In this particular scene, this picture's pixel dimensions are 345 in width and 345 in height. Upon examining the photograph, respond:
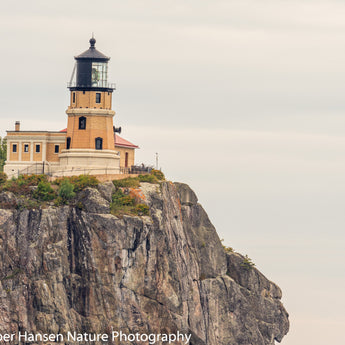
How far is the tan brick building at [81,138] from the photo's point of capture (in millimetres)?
157000

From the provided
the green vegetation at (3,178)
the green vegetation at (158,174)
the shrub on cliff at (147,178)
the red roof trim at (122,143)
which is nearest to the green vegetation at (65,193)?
the green vegetation at (3,178)

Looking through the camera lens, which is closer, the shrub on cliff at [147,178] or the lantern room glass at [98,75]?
the shrub on cliff at [147,178]

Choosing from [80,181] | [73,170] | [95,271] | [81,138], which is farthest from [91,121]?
[95,271]

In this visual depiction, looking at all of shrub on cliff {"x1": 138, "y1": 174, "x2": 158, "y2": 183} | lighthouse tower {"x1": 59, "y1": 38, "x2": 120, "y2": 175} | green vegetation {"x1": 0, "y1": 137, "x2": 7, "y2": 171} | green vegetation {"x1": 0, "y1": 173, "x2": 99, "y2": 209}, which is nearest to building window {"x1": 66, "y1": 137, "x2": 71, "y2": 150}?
lighthouse tower {"x1": 59, "y1": 38, "x2": 120, "y2": 175}

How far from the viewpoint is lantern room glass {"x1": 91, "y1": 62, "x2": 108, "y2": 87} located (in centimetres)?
15888

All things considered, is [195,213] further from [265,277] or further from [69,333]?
[69,333]

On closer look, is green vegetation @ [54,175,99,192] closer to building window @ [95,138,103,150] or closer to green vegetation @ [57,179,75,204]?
green vegetation @ [57,179,75,204]

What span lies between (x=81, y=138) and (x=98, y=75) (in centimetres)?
745

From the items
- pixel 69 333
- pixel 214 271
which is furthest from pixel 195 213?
pixel 69 333

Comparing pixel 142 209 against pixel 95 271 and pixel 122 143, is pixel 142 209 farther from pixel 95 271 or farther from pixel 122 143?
pixel 122 143

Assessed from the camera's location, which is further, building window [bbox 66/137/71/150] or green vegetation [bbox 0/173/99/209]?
building window [bbox 66/137/71/150]

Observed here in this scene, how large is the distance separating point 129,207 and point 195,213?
18.3 metres

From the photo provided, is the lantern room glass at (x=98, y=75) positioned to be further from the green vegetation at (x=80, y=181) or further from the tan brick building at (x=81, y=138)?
the green vegetation at (x=80, y=181)

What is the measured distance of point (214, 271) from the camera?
543 feet
